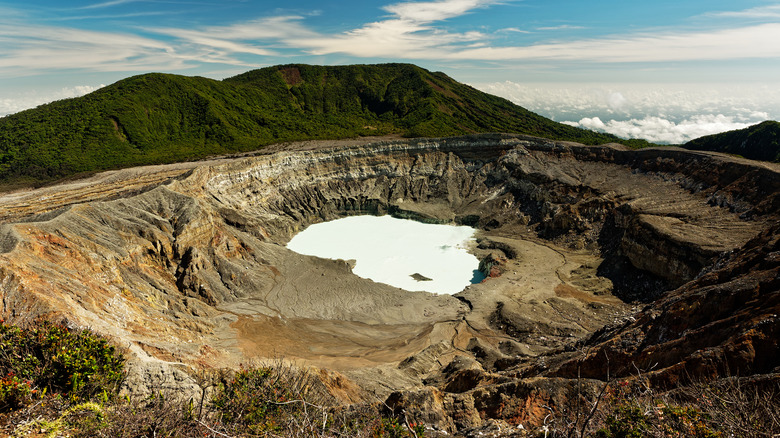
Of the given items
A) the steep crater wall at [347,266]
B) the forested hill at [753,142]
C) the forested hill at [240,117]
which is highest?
the forested hill at [240,117]

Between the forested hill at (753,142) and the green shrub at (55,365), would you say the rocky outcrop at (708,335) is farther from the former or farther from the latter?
the forested hill at (753,142)

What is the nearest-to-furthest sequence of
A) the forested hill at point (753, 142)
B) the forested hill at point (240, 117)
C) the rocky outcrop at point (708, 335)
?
the rocky outcrop at point (708, 335) < the forested hill at point (753, 142) < the forested hill at point (240, 117)

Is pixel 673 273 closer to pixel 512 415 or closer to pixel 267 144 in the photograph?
pixel 512 415

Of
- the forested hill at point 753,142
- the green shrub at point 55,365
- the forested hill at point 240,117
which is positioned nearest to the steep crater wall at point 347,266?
the green shrub at point 55,365

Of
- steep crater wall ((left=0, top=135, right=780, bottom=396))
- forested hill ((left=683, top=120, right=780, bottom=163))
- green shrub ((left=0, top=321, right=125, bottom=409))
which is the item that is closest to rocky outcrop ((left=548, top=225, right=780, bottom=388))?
steep crater wall ((left=0, top=135, right=780, bottom=396))

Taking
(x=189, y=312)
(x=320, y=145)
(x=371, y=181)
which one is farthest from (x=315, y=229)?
(x=189, y=312)

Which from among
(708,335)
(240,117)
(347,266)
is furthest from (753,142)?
(240,117)

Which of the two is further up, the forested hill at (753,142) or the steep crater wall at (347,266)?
the forested hill at (753,142)
